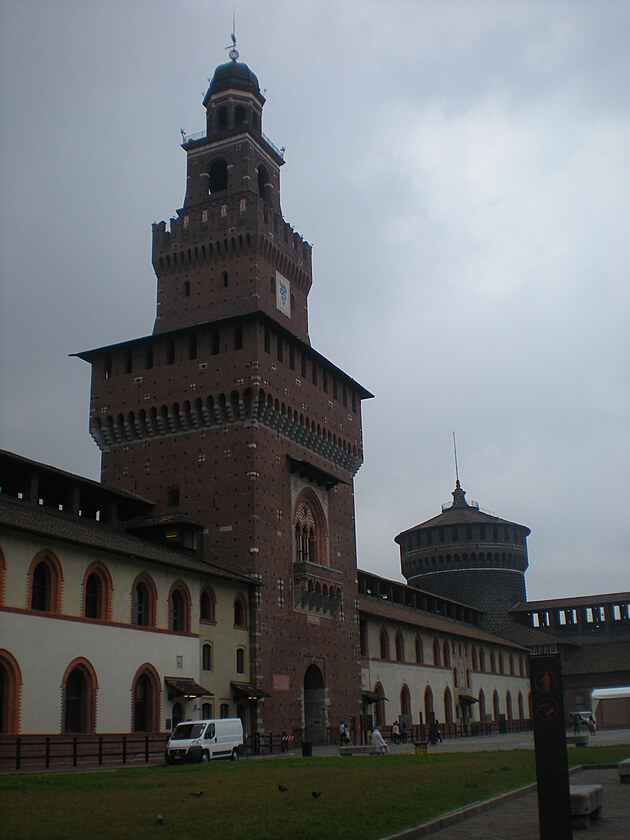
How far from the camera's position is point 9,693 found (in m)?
29.5

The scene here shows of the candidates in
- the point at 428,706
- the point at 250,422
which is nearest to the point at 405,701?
the point at 428,706

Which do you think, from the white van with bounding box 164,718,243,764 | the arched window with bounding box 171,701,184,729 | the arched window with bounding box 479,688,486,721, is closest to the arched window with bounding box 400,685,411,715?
the arched window with bounding box 479,688,486,721

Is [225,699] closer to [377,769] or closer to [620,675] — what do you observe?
[377,769]

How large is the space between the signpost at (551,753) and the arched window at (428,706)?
53.8 m

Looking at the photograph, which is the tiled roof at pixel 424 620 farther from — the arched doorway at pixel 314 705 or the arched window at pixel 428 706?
the arched doorway at pixel 314 705

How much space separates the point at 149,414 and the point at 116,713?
58.4 ft

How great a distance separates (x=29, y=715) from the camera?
98.0 ft

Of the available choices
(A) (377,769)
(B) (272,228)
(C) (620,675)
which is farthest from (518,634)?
(A) (377,769)

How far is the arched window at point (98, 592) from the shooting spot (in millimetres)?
34031

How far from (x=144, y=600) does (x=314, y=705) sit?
1447 centimetres

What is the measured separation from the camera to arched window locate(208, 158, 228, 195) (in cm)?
5531

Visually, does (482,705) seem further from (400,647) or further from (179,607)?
(179,607)

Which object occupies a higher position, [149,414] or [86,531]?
[149,414]

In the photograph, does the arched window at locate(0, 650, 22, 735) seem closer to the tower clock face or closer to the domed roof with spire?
the tower clock face
